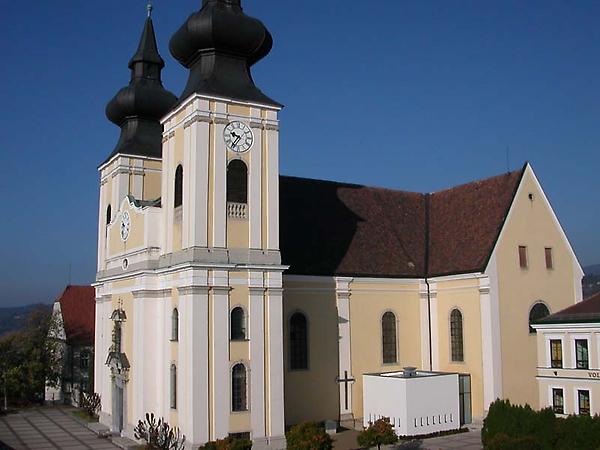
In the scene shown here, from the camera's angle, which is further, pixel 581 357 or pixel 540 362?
pixel 540 362

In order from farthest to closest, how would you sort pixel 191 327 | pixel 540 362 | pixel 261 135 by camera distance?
pixel 540 362 < pixel 261 135 < pixel 191 327

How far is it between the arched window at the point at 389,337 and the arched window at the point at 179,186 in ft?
40.9

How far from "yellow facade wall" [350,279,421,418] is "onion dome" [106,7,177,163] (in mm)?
13399

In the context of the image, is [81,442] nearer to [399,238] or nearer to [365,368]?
[365,368]

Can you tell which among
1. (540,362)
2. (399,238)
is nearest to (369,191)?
(399,238)

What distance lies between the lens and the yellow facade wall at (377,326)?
35500mm

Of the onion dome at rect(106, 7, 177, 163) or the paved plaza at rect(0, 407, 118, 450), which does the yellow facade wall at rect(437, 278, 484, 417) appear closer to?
the paved plaza at rect(0, 407, 118, 450)

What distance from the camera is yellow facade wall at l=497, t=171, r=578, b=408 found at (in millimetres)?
34750

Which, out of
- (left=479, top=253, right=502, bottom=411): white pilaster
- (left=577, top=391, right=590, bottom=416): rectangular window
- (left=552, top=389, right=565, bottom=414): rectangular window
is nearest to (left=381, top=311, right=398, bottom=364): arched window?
(left=479, top=253, right=502, bottom=411): white pilaster

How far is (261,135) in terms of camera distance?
30547 mm

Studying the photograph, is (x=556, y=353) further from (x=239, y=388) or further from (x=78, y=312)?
(x=78, y=312)

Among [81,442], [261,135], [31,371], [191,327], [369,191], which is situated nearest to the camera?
[191,327]

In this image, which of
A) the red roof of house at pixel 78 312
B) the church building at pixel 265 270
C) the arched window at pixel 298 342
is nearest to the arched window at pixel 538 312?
the church building at pixel 265 270

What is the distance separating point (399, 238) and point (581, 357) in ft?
36.7
